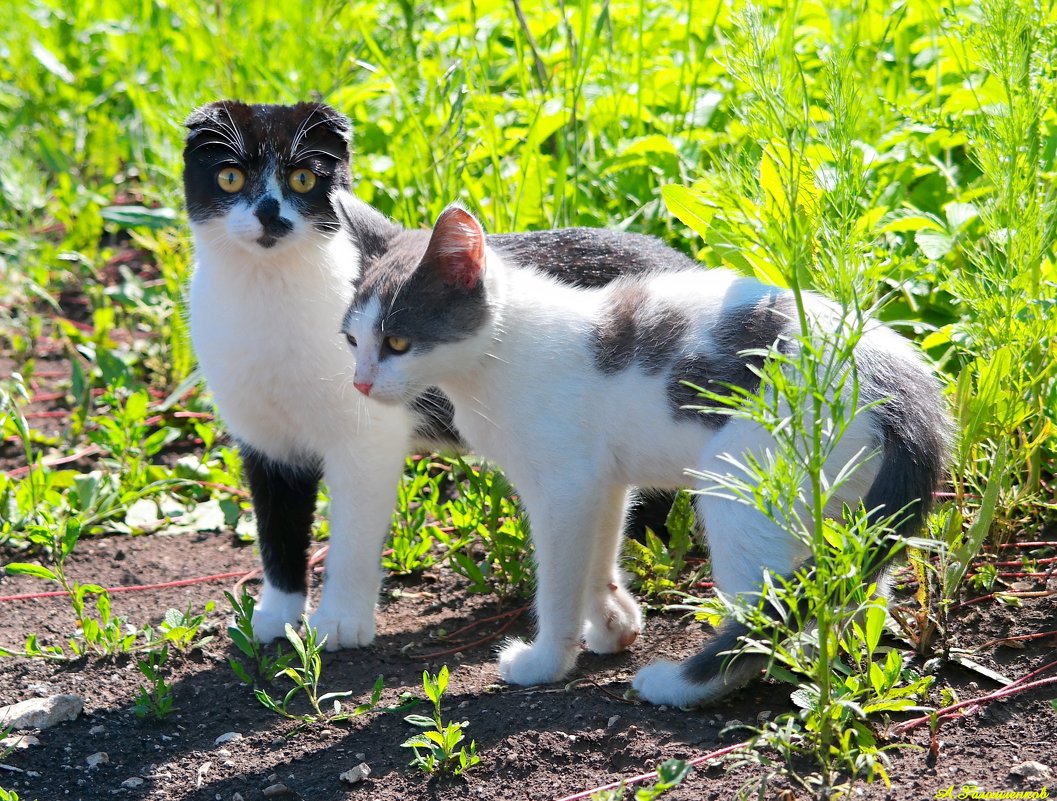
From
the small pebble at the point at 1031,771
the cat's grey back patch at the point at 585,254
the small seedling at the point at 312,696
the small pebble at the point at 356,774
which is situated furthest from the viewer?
the cat's grey back patch at the point at 585,254

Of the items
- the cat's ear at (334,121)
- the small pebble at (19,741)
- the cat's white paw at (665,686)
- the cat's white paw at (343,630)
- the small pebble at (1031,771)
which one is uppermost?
the cat's ear at (334,121)

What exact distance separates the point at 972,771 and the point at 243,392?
1722 millimetres

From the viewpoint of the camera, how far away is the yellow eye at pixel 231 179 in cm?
267

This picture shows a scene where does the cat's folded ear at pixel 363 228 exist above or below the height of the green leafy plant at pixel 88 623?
above

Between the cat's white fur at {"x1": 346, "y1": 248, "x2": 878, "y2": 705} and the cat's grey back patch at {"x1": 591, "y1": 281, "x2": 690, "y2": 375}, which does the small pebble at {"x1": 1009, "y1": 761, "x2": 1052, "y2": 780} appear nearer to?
the cat's white fur at {"x1": 346, "y1": 248, "x2": 878, "y2": 705}

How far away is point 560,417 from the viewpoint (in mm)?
2334

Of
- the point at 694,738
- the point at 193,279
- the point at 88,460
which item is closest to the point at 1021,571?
the point at 694,738

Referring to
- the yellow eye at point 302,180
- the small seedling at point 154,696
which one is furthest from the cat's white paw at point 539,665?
the yellow eye at point 302,180

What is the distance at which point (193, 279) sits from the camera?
2.87 meters

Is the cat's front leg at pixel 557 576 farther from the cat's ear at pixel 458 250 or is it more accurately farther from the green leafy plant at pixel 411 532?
the green leafy plant at pixel 411 532

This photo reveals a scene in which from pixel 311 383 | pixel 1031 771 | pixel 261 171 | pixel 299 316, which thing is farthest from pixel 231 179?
pixel 1031 771

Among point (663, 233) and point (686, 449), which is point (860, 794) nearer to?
point (686, 449)

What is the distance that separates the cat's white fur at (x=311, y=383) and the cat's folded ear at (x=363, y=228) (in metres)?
0.13

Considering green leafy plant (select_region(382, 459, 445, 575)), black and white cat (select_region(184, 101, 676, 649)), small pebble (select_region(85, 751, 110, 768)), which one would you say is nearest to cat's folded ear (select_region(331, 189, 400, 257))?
black and white cat (select_region(184, 101, 676, 649))
